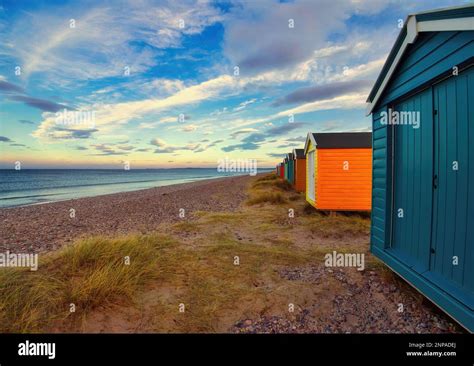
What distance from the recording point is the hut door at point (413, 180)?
353cm

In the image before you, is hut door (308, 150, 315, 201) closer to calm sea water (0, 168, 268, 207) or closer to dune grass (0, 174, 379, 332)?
dune grass (0, 174, 379, 332)

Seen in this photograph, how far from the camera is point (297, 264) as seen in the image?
507 cm

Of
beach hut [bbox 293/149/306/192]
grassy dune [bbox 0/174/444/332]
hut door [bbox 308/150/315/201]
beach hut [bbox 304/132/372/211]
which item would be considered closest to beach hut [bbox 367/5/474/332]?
grassy dune [bbox 0/174/444/332]

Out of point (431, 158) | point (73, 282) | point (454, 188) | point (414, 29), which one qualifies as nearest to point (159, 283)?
point (73, 282)

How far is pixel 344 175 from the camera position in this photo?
9711 millimetres

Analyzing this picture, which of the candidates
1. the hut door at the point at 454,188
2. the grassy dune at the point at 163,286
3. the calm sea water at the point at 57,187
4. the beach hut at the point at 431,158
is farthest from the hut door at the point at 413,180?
the calm sea water at the point at 57,187

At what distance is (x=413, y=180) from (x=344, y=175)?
6.02 meters

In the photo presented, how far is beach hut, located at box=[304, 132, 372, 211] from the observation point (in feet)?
31.6

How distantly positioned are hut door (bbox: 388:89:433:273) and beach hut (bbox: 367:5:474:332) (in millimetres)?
15

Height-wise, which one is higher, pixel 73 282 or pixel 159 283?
pixel 73 282

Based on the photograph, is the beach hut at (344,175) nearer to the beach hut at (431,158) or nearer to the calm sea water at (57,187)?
the beach hut at (431,158)

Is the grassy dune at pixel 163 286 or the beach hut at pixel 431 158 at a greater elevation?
the beach hut at pixel 431 158

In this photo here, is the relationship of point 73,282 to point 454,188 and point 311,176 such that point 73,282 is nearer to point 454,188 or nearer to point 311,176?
point 454,188

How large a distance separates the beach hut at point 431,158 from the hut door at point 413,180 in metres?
0.02
